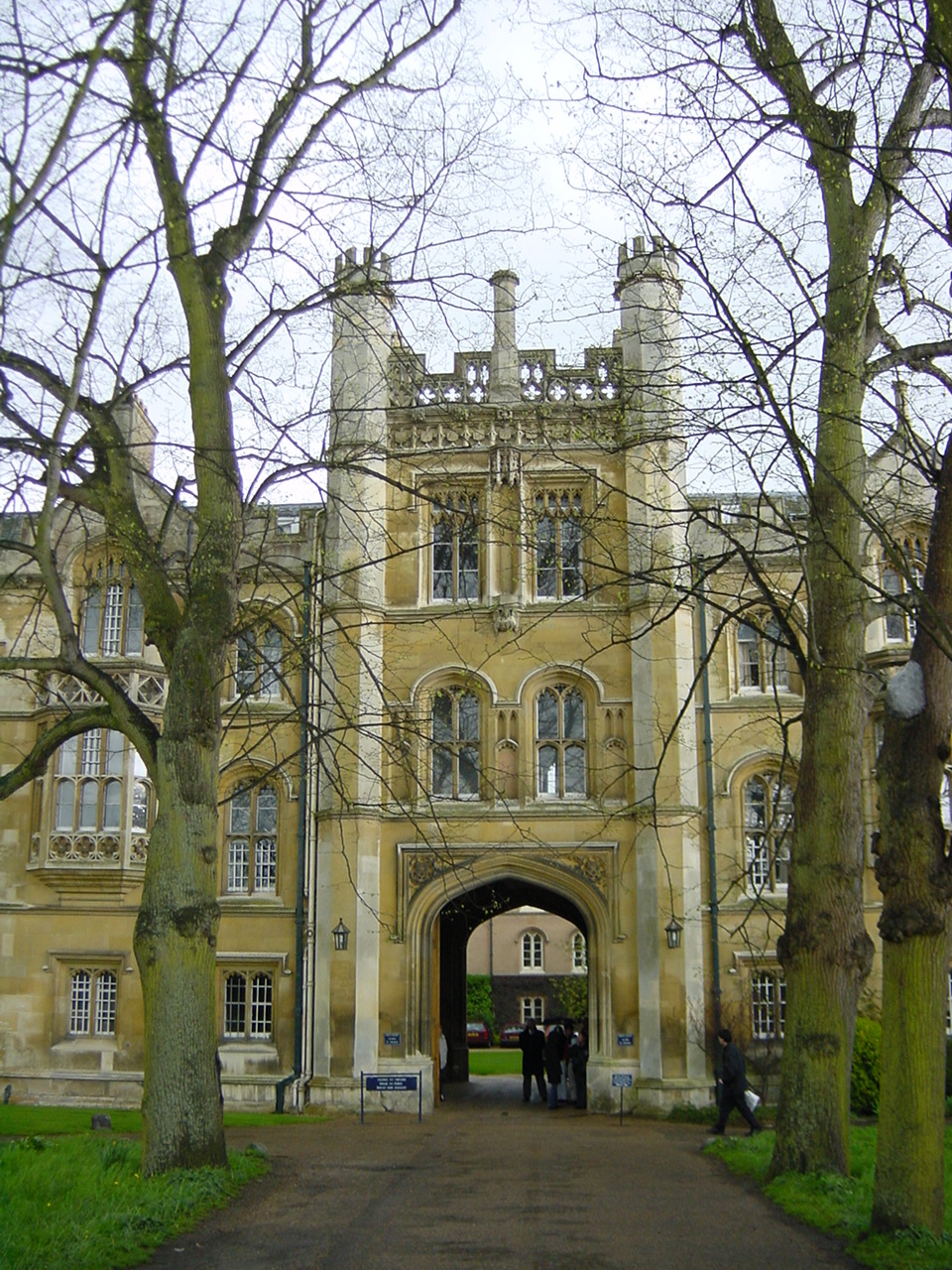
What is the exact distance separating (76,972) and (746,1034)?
36.7 ft

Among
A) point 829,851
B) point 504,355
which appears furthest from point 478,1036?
point 829,851

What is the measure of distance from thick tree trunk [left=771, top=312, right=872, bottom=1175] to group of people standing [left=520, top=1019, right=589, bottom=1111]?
36.2 feet

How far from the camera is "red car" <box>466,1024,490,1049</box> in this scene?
151 ft

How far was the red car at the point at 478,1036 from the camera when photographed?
46.0m

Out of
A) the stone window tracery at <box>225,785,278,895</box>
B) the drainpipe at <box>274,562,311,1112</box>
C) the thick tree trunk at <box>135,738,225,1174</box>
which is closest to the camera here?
the thick tree trunk at <box>135,738,225,1174</box>

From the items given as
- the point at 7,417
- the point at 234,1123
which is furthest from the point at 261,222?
the point at 234,1123

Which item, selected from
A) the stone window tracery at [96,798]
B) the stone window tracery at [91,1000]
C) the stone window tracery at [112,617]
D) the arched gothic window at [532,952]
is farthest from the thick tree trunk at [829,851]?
the arched gothic window at [532,952]

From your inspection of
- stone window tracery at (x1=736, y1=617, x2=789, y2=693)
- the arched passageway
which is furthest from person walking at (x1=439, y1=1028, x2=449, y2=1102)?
stone window tracery at (x1=736, y1=617, x2=789, y2=693)

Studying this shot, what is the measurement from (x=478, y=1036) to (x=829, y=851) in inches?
1467

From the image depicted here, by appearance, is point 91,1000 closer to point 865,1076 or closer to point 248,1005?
point 248,1005

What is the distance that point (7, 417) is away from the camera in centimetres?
1080

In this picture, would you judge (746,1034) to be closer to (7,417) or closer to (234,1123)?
(234,1123)

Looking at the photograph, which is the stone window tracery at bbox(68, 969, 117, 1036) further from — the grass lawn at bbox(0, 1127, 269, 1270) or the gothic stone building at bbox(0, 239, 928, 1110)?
the grass lawn at bbox(0, 1127, 269, 1270)

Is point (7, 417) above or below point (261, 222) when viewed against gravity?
below
